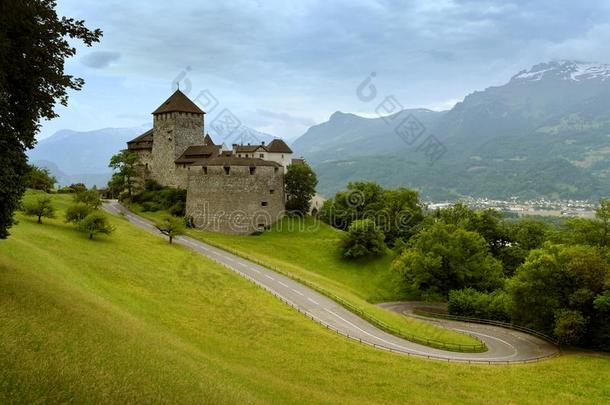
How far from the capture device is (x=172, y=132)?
7594cm

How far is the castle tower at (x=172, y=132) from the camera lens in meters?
76.1

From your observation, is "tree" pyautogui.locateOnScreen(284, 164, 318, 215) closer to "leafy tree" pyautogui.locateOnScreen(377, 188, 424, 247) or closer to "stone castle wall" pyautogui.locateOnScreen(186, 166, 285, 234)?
"stone castle wall" pyautogui.locateOnScreen(186, 166, 285, 234)

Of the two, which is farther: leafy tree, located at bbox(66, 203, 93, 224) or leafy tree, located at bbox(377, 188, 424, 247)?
leafy tree, located at bbox(377, 188, 424, 247)

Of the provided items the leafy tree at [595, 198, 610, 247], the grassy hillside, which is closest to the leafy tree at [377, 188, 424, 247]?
the grassy hillside

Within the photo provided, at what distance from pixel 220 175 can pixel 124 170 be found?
1962 cm

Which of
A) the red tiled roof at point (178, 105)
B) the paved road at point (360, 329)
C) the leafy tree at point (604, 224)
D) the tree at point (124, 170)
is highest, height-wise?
the red tiled roof at point (178, 105)

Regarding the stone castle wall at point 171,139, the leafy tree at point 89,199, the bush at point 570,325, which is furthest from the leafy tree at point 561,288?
the stone castle wall at point 171,139

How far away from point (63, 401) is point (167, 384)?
12.4 feet

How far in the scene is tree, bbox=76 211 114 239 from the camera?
43.6 meters

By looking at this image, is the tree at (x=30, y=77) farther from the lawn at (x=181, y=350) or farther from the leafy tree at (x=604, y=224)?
the leafy tree at (x=604, y=224)

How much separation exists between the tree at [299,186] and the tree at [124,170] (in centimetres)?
2594

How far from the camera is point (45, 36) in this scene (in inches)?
637

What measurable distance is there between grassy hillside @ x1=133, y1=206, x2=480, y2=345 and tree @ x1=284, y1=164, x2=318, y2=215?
2651mm

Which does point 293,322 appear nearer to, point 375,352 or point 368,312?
point 375,352
